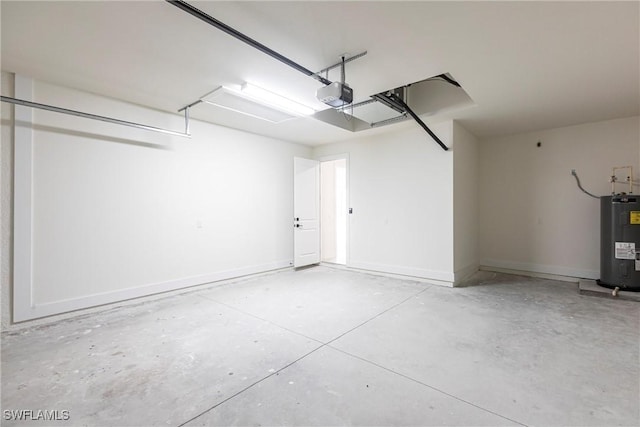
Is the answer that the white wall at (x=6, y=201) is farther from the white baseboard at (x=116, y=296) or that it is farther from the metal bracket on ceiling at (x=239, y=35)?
the metal bracket on ceiling at (x=239, y=35)

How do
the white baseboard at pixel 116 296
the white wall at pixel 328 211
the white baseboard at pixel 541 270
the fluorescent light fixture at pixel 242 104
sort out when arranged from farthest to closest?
the white wall at pixel 328 211
the white baseboard at pixel 541 270
the fluorescent light fixture at pixel 242 104
the white baseboard at pixel 116 296

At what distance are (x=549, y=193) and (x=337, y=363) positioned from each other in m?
5.14

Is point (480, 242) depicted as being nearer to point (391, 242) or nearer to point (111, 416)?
point (391, 242)

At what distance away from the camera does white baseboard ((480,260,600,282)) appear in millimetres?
4648

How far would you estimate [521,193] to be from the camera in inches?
206

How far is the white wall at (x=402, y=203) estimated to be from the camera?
452 centimetres

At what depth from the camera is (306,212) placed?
5.90 metres

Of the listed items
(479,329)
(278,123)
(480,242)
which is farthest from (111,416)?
(480,242)

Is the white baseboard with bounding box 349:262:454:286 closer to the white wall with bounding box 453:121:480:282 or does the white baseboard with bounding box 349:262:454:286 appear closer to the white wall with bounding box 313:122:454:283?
the white wall with bounding box 313:122:454:283

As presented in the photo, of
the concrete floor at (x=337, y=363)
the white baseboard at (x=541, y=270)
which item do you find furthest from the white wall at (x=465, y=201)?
the concrete floor at (x=337, y=363)

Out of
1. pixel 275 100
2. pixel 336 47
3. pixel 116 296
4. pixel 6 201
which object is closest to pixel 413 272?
pixel 275 100

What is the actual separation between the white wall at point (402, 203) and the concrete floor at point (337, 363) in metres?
1.17

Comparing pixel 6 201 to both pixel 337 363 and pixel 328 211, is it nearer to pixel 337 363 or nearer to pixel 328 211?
pixel 337 363

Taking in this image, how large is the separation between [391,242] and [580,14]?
377cm
